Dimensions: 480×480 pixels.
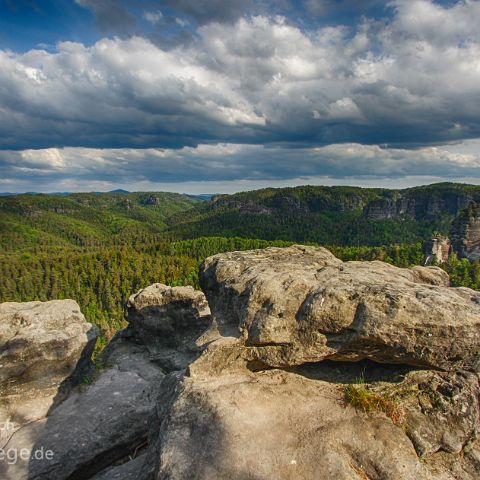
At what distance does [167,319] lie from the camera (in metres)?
33.2

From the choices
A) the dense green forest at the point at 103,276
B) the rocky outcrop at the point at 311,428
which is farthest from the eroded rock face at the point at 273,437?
the dense green forest at the point at 103,276

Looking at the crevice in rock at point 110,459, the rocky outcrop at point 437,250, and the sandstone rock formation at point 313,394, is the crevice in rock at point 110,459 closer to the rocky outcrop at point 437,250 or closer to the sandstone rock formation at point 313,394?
the sandstone rock formation at point 313,394

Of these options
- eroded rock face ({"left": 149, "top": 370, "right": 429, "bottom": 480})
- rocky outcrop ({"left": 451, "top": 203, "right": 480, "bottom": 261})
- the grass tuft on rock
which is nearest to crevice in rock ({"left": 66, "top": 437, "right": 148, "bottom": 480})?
eroded rock face ({"left": 149, "top": 370, "right": 429, "bottom": 480})

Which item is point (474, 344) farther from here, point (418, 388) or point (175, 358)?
point (175, 358)

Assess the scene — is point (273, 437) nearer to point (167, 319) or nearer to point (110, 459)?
point (110, 459)

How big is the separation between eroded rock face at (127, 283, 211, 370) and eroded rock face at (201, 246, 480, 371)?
16201 mm

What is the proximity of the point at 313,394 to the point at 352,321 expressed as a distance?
309 cm

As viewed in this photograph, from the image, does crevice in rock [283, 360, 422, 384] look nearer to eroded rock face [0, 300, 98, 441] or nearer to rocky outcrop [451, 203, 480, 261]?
eroded rock face [0, 300, 98, 441]

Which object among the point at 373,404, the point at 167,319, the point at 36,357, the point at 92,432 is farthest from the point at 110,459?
the point at 373,404

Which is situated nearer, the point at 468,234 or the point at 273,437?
the point at 273,437

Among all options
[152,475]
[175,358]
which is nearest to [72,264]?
[175,358]

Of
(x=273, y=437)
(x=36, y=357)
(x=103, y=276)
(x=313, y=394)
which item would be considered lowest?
(x=103, y=276)

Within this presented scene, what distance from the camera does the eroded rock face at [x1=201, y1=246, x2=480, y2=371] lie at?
13.6 metres

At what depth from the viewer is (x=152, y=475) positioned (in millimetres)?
13148
